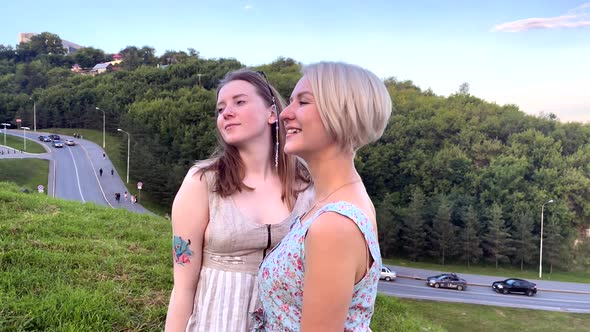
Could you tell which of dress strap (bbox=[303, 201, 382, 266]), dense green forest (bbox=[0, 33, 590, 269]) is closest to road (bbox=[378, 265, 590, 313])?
dense green forest (bbox=[0, 33, 590, 269])

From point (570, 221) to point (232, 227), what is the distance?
35.1m

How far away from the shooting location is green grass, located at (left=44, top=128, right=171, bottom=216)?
27.8 metres

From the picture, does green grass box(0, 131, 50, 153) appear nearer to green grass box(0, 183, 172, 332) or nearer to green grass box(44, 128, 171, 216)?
green grass box(44, 128, 171, 216)

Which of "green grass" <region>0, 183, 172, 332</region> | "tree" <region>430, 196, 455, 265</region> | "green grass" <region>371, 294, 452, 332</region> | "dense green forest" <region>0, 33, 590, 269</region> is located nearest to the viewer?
"green grass" <region>0, 183, 172, 332</region>

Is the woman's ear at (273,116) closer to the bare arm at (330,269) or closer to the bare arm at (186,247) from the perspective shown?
the bare arm at (186,247)

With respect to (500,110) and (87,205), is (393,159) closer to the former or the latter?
(500,110)

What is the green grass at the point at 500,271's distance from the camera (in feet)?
80.4

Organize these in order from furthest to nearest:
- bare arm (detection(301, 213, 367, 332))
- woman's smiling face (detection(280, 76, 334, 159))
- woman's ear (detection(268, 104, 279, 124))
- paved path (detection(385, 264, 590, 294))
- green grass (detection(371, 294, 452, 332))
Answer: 1. paved path (detection(385, 264, 590, 294))
2. green grass (detection(371, 294, 452, 332))
3. woman's ear (detection(268, 104, 279, 124))
4. woman's smiling face (detection(280, 76, 334, 159))
5. bare arm (detection(301, 213, 367, 332))

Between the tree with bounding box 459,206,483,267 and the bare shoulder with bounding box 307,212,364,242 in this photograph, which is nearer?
the bare shoulder with bounding box 307,212,364,242

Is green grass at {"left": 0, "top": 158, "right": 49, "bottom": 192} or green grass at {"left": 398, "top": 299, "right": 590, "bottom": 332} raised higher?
green grass at {"left": 0, "top": 158, "right": 49, "bottom": 192}

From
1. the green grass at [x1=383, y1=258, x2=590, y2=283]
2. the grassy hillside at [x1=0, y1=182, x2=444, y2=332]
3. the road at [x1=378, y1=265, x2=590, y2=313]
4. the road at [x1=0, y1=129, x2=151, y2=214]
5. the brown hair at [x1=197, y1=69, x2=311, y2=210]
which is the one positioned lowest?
the green grass at [x1=383, y1=258, x2=590, y2=283]

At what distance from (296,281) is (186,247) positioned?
0.54m

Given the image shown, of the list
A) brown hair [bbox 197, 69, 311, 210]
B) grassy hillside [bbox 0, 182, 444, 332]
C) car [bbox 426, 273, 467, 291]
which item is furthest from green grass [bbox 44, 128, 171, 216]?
brown hair [bbox 197, 69, 311, 210]

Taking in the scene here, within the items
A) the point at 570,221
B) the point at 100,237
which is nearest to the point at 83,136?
the point at 570,221
